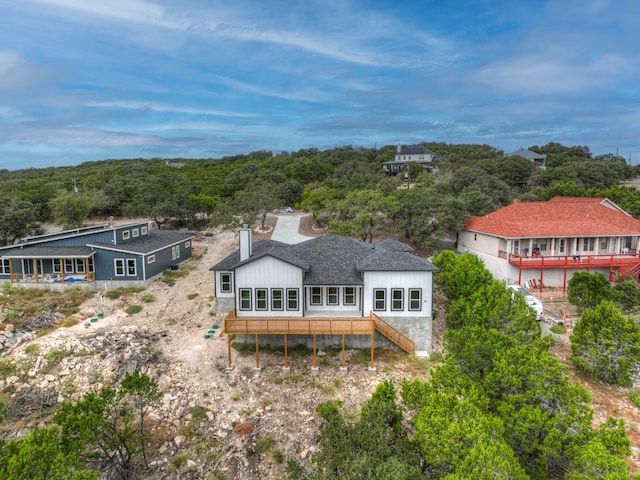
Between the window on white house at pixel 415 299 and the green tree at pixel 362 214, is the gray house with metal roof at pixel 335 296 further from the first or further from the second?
the green tree at pixel 362 214

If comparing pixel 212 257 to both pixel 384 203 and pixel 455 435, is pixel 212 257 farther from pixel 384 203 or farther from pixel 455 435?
pixel 455 435

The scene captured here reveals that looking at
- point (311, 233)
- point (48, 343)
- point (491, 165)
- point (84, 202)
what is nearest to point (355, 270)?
point (48, 343)

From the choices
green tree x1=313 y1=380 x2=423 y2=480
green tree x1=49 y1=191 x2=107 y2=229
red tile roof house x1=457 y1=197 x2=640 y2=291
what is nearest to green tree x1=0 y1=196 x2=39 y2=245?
green tree x1=49 y1=191 x2=107 y2=229

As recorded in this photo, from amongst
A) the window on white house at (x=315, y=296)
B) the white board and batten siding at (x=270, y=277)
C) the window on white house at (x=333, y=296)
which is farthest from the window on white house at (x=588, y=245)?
the white board and batten siding at (x=270, y=277)

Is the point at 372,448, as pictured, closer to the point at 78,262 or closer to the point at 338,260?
the point at 338,260

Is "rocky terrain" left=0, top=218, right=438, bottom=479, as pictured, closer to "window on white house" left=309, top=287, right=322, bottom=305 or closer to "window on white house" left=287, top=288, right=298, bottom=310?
"window on white house" left=287, top=288, right=298, bottom=310
